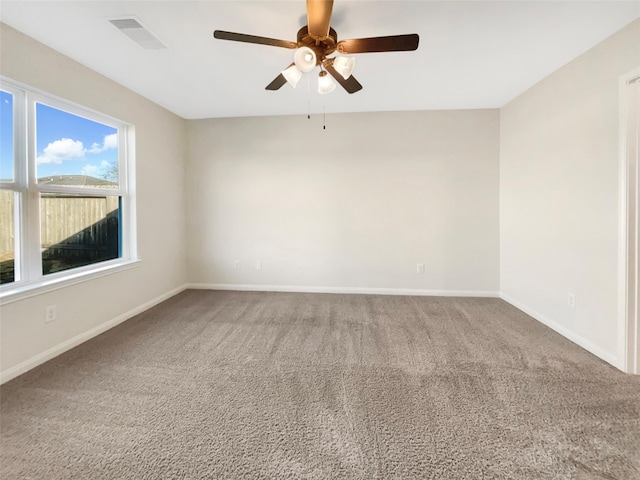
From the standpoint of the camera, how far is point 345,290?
4.06 meters

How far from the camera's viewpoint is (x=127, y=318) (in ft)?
10.0

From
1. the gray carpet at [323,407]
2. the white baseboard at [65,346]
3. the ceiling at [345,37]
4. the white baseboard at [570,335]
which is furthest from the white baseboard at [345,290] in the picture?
the ceiling at [345,37]

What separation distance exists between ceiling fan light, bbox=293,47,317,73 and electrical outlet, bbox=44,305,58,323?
2649mm

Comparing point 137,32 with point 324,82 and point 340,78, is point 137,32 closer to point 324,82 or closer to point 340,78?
point 324,82

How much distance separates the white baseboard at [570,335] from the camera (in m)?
2.17

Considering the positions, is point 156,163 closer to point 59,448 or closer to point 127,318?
point 127,318

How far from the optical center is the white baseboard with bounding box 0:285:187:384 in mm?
1990

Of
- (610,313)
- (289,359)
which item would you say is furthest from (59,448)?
(610,313)

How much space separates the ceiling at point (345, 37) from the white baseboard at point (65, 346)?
2.40 metres

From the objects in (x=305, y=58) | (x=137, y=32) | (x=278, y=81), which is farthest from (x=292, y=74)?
(x=137, y=32)

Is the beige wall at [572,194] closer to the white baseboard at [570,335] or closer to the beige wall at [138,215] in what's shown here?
the white baseboard at [570,335]

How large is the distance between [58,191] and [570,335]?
4.72 meters

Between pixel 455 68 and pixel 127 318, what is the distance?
416 centimetres

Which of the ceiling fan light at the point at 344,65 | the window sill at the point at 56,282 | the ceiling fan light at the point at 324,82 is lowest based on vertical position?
the window sill at the point at 56,282
